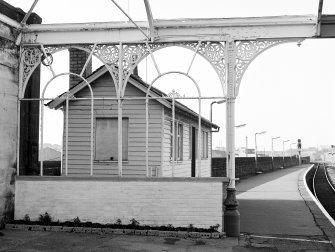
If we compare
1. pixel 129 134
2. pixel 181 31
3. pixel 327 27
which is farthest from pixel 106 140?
pixel 327 27

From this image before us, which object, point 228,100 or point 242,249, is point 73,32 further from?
point 242,249

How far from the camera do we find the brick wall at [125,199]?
32.0 ft

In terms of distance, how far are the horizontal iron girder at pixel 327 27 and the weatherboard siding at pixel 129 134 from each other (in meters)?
5.63

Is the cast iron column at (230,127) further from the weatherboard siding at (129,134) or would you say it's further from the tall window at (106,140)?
the tall window at (106,140)

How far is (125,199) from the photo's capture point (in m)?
10.0

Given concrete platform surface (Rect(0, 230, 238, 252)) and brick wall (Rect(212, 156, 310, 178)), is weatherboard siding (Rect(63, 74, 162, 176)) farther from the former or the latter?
brick wall (Rect(212, 156, 310, 178))

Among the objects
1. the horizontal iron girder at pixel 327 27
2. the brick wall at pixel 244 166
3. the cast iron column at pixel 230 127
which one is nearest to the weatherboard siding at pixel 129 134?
the cast iron column at pixel 230 127

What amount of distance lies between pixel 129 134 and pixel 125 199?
4170 millimetres

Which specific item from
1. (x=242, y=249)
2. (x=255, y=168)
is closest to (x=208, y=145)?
(x=242, y=249)

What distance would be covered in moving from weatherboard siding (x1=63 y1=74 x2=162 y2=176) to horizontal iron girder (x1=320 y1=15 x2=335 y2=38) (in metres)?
5.63

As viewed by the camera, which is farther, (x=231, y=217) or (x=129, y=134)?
(x=129, y=134)

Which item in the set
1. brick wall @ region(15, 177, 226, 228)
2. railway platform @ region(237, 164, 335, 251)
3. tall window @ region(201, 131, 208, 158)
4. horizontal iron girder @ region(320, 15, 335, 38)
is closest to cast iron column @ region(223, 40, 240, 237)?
brick wall @ region(15, 177, 226, 228)

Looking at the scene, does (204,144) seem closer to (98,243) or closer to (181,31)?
(181,31)

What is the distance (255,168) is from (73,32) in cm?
2990
